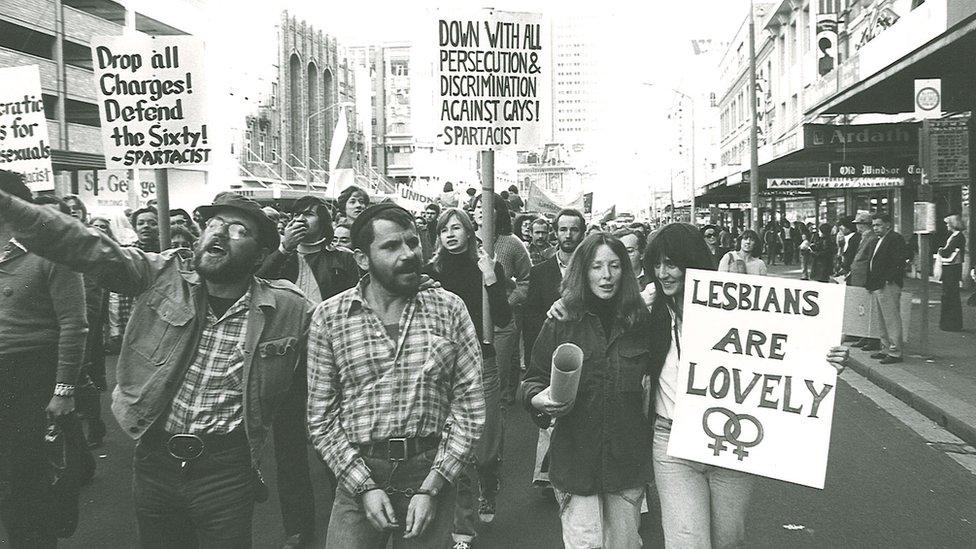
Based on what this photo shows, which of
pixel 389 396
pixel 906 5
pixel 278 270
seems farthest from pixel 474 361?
pixel 906 5

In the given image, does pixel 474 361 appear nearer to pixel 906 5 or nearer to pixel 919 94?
pixel 919 94

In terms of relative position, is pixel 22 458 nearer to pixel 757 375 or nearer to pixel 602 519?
pixel 602 519

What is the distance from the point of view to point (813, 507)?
20.9ft

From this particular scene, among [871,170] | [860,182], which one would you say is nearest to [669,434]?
[871,170]

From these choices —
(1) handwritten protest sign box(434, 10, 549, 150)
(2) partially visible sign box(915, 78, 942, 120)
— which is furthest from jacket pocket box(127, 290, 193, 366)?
(2) partially visible sign box(915, 78, 942, 120)

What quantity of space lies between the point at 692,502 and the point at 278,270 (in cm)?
310

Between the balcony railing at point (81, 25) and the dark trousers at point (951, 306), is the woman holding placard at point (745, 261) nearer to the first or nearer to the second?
the dark trousers at point (951, 306)

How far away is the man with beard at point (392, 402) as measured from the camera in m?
3.26

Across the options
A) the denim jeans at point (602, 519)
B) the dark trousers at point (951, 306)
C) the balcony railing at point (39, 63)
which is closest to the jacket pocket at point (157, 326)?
the denim jeans at point (602, 519)

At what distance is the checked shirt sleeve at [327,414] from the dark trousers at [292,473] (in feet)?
7.14

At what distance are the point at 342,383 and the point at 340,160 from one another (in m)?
21.6

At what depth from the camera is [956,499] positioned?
6.53 metres

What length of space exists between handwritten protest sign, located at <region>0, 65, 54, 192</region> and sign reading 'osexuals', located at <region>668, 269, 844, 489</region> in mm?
7104

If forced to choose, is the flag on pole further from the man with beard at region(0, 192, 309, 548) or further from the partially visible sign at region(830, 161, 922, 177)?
the man with beard at region(0, 192, 309, 548)
